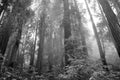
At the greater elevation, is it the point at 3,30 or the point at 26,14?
the point at 26,14

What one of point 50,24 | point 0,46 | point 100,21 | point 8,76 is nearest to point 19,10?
point 0,46

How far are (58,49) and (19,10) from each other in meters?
12.6

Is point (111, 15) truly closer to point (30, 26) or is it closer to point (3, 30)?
point (3, 30)

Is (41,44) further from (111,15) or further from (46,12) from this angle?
(111,15)

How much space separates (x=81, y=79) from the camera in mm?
4145

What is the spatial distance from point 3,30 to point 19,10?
2334 mm

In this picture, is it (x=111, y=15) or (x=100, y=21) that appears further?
(x=100, y=21)

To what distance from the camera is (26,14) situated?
9906 millimetres

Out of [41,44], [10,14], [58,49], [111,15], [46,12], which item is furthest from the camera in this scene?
[58,49]

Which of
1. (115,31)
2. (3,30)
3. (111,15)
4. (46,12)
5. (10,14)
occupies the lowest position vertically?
(115,31)

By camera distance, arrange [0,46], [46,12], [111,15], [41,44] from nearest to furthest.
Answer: [111,15] → [0,46] → [41,44] → [46,12]

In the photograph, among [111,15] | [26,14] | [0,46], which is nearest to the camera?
[111,15]

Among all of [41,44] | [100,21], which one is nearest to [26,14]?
[41,44]

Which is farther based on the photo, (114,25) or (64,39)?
(64,39)
